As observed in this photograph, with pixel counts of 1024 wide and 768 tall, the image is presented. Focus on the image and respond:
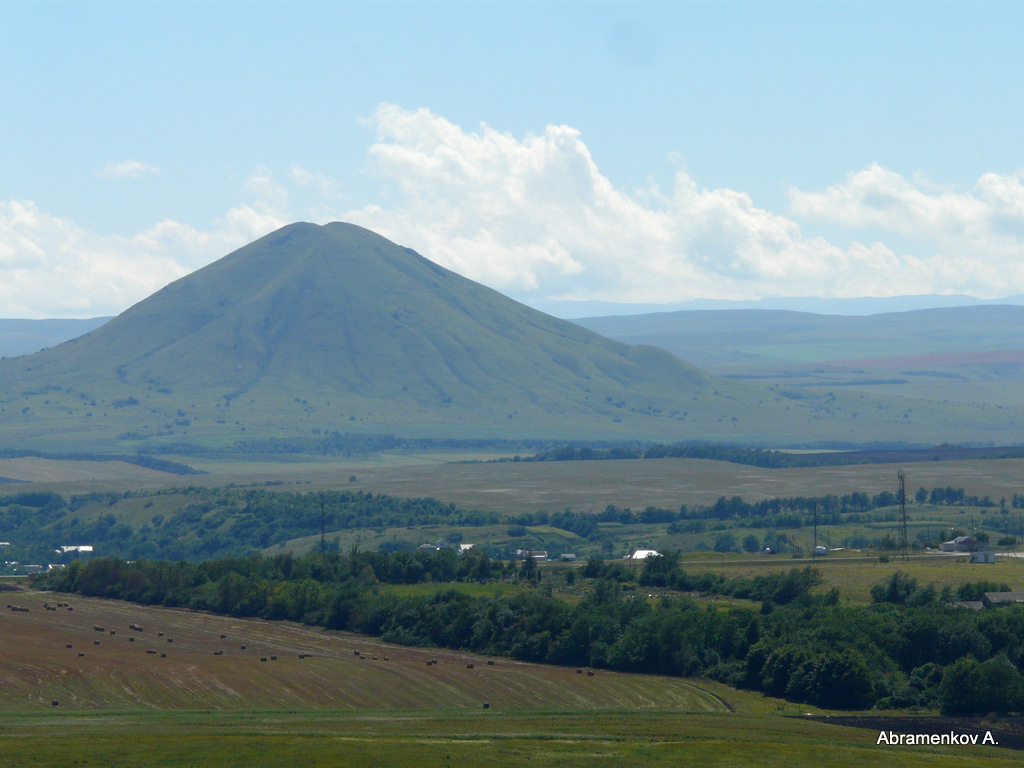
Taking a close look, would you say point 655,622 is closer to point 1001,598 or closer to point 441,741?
point 1001,598

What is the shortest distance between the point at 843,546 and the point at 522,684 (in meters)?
86.2

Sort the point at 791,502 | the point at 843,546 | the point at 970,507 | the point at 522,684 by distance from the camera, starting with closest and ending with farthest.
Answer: the point at 522,684 → the point at 843,546 → the point at 970,507 → the point at 791,502

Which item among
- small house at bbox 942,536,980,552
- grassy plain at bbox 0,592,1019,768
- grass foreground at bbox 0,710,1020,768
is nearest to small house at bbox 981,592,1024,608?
grassy plain at bbox 0,592,1019,768

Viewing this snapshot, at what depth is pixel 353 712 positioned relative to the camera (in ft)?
195

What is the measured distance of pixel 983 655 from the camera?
69.9m

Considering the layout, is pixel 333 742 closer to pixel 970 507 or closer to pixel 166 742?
pixel 166 742

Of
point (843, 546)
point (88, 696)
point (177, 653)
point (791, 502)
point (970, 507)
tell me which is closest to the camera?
point (88, 696)

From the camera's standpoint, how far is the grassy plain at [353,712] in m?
46.9

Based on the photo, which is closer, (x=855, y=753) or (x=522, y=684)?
(x=855, y=753)

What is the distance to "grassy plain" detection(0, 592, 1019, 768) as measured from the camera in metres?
46.9

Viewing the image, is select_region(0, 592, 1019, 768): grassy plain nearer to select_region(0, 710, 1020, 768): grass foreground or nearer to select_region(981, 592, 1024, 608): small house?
select_region(0, 710, 1020, 768): grass foreground

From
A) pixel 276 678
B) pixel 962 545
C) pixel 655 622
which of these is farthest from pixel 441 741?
pixel 962 545

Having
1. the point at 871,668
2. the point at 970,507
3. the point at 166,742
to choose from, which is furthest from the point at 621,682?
the point at 970,507

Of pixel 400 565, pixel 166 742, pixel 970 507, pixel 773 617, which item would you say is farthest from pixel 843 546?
pixel 166 742
